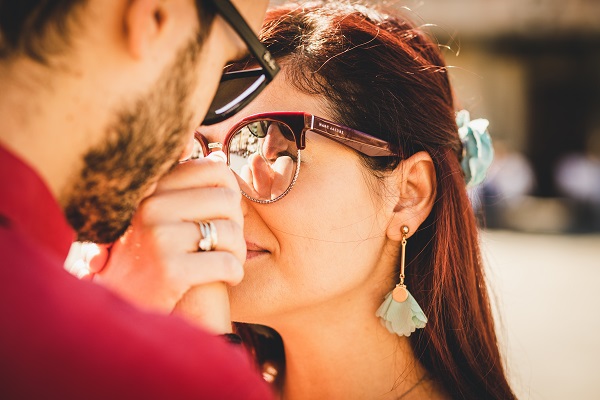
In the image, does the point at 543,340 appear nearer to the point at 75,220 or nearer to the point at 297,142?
the point at 297,142

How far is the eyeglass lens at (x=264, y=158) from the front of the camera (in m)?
2.38

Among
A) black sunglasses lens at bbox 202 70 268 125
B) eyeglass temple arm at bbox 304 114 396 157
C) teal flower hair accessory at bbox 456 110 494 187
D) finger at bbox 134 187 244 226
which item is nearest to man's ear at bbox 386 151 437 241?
eyeglass temple arm at bbox 304 114 396 157

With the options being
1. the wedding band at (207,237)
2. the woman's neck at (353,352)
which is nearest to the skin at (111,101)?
the wedding band at (207,237)

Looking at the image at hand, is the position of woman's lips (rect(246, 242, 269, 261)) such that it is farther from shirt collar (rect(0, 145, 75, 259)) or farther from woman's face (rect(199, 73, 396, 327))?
shirt collar (rect(0, 145, 75, 259))

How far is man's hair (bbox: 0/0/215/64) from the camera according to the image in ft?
3.96

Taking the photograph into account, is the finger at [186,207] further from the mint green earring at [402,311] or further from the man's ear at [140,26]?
the mint green earring at [402,311]

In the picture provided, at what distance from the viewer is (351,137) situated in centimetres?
240

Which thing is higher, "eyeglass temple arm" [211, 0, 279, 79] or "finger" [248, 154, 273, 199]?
"eyeglass temple arm" [211, 0, 279, 79]

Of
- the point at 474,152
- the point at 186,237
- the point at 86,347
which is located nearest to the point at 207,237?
the point at 186,237

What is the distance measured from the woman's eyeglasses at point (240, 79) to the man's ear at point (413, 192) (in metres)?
0.81

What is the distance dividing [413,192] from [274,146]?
0.61 meters

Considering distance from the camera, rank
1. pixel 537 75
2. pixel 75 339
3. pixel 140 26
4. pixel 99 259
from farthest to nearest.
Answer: pixel 537 75
pixel 99 259
pixel 140 26
pixel 75 339

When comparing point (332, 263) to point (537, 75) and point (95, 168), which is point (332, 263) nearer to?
point (95, 168)

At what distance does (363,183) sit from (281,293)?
51 centimetres
